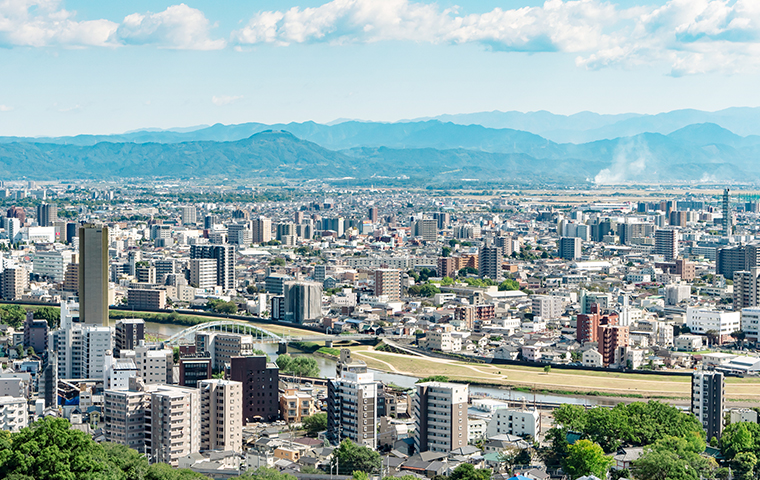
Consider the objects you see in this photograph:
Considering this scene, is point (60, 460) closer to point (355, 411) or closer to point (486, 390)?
point (355, 411)

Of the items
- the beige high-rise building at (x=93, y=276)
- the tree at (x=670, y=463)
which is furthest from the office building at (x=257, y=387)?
the beige high-rise building at (x=93, y=276)

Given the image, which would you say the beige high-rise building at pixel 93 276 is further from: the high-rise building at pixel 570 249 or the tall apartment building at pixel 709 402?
the high-rise building at pixel 570 249

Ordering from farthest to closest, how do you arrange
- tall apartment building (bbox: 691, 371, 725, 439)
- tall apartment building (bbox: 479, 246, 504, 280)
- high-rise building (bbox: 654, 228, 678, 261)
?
high-rise building (bbox: 654, 228, 678, 261)
tall apartment building (bbox: 479, 246, 504, 280)
tall apartment building (bbox: 691, 371, 725, 439)

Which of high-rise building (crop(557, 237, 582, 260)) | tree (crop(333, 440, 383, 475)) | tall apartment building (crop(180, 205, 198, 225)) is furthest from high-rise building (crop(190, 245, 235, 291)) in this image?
tall apartment building (crop(180, 205, 198, 225))

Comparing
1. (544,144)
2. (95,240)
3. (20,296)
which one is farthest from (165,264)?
(544,144)

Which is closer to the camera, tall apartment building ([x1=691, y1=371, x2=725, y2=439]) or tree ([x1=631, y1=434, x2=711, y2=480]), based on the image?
tree ([x1=631, y1=434, x2=711, y2=480])

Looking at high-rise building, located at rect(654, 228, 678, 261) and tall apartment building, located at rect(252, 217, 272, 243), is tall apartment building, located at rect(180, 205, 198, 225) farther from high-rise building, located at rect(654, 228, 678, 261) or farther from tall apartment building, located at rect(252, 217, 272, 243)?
high-rise building, located at rect(654, 228, 678, 261)
